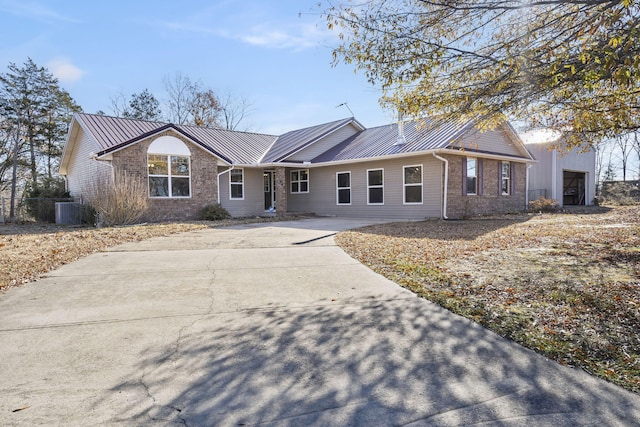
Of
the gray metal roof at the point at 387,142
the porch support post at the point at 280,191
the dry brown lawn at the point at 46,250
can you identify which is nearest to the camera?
the dry brown lawn at the point at 46,250

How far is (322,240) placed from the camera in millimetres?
9766

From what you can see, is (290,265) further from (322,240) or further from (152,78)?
(152,78)

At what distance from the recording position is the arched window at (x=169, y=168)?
51.5 ft

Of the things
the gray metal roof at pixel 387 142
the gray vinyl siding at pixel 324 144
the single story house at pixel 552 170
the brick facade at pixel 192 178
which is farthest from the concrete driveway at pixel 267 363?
the single story house at pixel 552 170

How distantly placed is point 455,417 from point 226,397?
140cm

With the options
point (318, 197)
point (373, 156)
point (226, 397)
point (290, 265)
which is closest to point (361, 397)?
point (226, 397)

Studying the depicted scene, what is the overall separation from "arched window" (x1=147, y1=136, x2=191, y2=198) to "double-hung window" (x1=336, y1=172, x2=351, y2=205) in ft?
22.6

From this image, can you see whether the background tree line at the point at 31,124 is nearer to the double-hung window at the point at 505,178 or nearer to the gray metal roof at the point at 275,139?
the gray metal roof at the point at 275,139

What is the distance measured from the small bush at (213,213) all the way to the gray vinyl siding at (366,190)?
5.00 meters

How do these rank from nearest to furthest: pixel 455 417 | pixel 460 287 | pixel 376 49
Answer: pixel 455 417
pixel 460 287
pixel 376 49

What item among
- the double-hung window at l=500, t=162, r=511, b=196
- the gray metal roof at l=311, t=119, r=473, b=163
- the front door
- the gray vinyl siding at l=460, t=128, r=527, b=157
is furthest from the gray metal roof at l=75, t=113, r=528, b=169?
the double-hung window at l=500, t=162, r=511, b=196

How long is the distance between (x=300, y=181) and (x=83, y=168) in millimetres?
10416

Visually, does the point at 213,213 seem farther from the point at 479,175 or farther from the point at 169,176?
the point at 479,175

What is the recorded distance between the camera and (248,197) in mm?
18859
